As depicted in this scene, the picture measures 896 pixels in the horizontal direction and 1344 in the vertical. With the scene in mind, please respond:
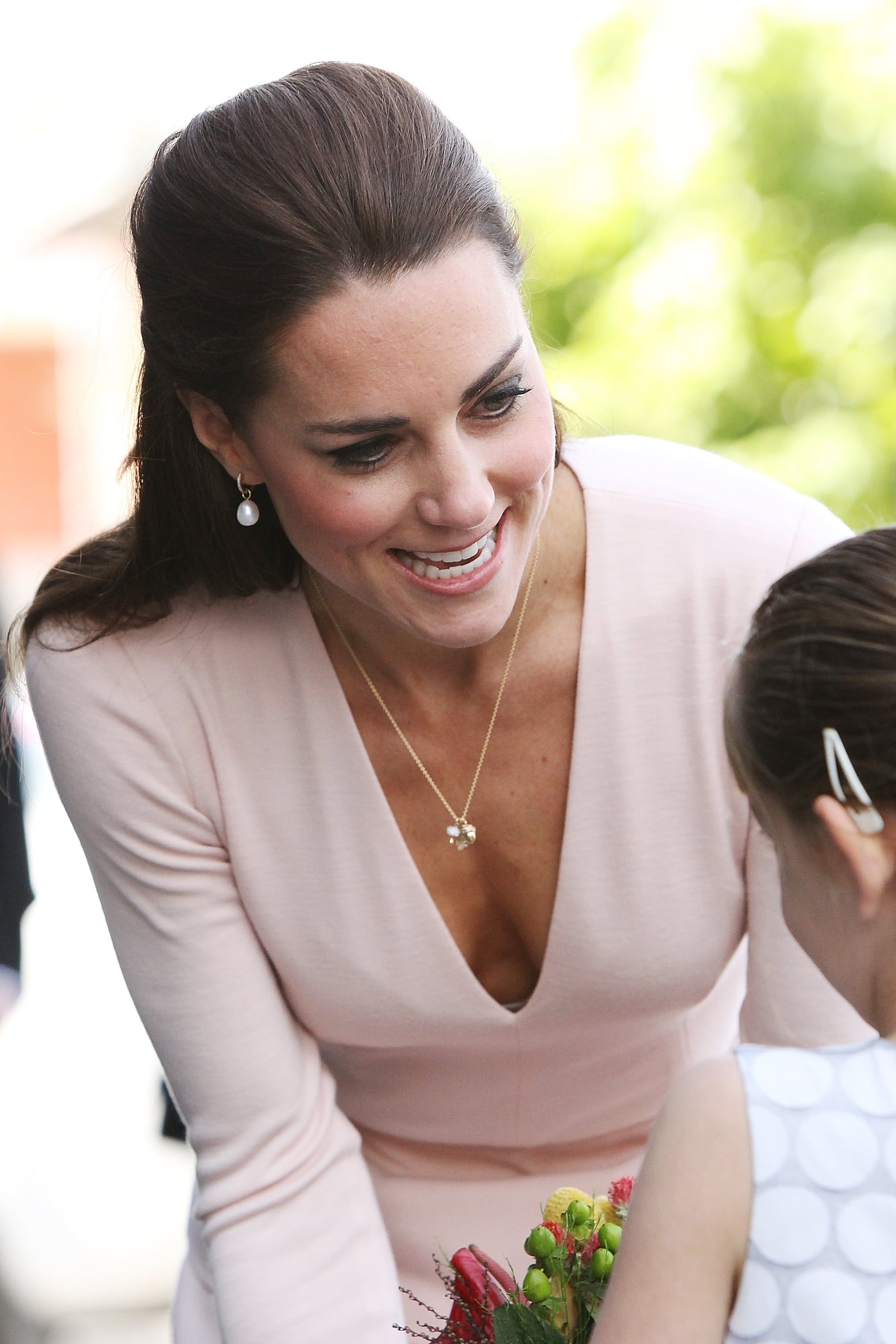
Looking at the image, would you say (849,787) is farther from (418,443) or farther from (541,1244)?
(418,443)

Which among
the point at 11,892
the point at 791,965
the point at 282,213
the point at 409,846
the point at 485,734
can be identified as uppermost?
the point at 282,213

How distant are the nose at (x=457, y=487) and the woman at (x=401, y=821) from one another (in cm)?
8

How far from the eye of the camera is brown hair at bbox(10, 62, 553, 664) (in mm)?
1562

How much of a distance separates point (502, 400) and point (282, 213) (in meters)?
0.30

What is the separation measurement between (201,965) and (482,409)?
0.79 m

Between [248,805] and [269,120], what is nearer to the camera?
[269,120]

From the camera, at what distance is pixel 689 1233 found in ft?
3.78

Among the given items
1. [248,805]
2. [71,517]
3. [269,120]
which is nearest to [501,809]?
[248,805]

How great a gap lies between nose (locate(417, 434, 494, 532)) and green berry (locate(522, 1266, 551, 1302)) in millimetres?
762

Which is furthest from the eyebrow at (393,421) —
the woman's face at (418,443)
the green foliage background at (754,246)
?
the green foliage background at (754,246)

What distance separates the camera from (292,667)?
1986 mm

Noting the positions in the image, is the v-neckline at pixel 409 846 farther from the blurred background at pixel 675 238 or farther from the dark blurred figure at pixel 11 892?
the blurred background at pixel 675 238

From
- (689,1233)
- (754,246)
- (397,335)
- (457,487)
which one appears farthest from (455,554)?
(754,246)

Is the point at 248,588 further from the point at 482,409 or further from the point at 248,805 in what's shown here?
the point at 482,409
